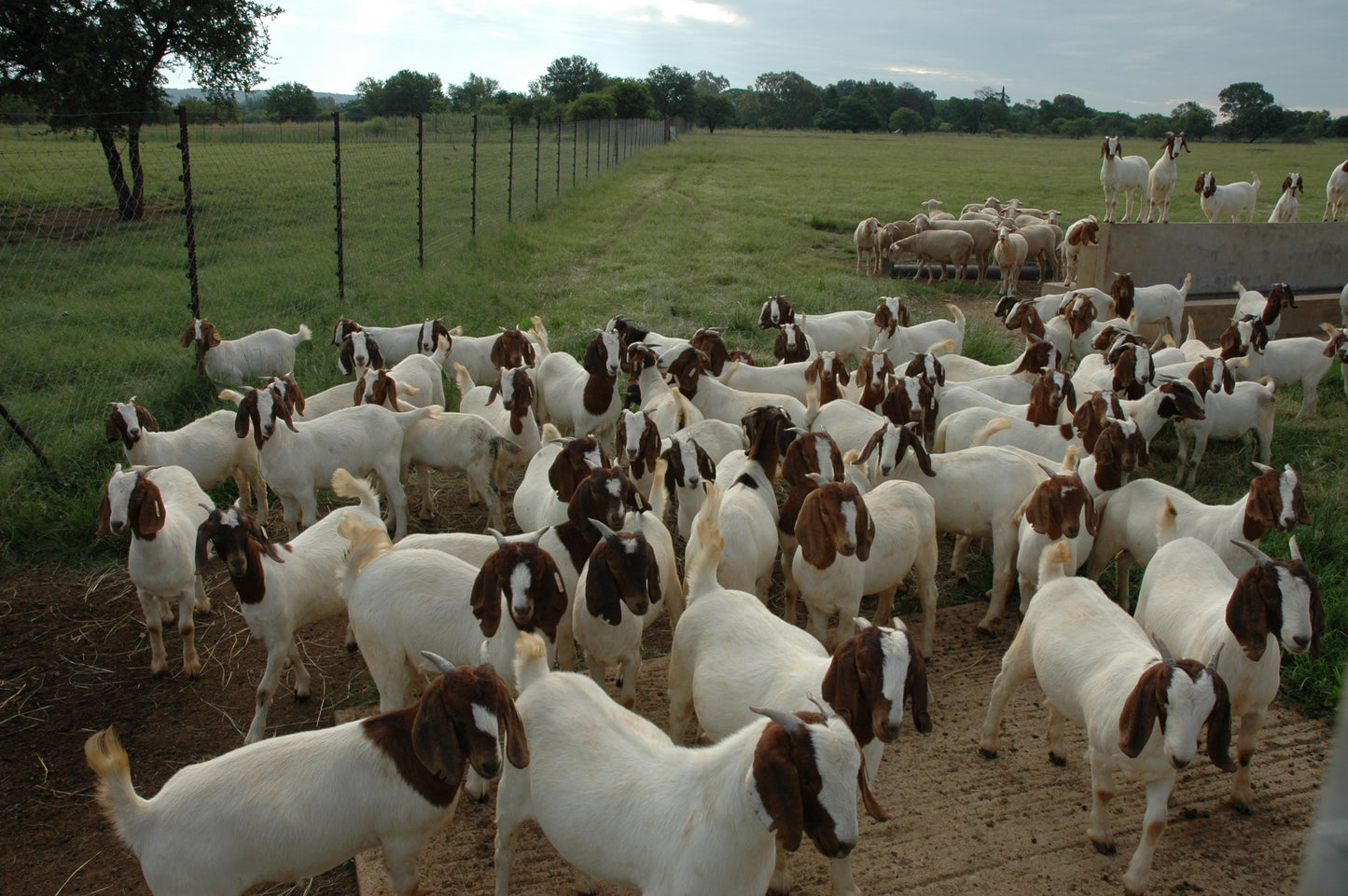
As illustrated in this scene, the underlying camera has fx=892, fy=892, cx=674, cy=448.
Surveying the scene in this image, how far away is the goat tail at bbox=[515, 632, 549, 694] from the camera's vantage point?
12.4ft

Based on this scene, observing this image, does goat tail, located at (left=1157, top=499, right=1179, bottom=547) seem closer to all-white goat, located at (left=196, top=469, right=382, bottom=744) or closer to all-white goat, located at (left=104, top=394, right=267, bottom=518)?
all-white goat, located at (left=196, top=469, right=382, bottom=744)

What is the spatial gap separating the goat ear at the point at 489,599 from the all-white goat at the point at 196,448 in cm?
387

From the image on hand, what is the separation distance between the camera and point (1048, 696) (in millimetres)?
4621

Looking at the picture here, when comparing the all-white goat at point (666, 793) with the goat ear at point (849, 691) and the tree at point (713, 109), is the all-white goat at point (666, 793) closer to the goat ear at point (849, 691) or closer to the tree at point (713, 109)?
the goat ear at point (849, 691)

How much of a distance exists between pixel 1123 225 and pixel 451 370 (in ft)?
35.0

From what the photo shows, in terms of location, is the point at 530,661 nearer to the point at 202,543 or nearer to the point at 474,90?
the point at 202,543

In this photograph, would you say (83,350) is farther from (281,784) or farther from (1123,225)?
(1123,225)

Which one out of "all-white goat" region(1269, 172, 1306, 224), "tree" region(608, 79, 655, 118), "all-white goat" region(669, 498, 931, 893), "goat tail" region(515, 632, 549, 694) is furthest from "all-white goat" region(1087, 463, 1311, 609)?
"tree" region(608, 79, 655, 118)

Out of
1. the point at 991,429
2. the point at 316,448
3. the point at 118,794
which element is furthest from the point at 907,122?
the point at 118,794

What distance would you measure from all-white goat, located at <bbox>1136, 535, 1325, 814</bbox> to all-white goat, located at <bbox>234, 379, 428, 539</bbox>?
17.7ft

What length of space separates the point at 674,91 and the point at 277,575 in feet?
314

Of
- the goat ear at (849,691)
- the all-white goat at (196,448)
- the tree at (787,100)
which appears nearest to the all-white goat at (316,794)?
the goat ear at (849,691)

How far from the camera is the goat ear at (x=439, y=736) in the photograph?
3.30 metres

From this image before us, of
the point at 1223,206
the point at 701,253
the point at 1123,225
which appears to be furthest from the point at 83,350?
the point at 1223,206
